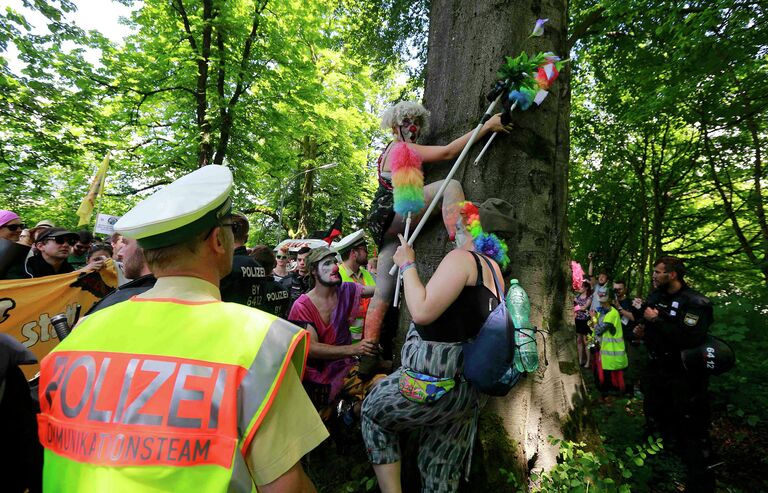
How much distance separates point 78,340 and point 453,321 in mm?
1562

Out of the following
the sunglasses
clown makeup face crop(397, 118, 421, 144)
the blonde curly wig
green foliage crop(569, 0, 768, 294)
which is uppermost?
green foliage crop(569, 0, 768, 294)

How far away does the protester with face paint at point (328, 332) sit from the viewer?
3570 mm

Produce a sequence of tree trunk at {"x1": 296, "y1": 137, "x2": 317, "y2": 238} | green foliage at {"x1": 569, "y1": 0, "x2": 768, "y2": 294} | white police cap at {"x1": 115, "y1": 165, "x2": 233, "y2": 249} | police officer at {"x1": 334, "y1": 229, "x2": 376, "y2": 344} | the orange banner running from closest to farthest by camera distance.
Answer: white police cap at {"x1": 115, "y1": 165, "x2": 233, "y2": 249} → the orange banner → green foliage at {"x1": 569, "y1": 0, "x2": 768, "y2": 294} → police officer at {"x1": 334, "y1": 229, "x2": 376, "y2": 344} → tree trunk at {"x1": 296, "y1": 137, "x2": 317, "y2": 238}

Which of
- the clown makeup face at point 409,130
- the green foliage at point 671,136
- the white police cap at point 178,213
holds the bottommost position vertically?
the white police cap at point 178,213

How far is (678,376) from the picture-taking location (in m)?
3.81

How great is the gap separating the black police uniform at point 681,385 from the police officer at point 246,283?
3.78 metres

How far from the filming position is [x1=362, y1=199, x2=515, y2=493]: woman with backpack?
6.86 ft

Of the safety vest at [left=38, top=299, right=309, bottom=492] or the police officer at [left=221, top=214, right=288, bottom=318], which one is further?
the police officer at [left=221, top=214, right=288, bottom=318]

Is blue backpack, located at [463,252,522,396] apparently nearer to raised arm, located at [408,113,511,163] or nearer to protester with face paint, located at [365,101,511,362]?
protester with face paint, located at [365,101,511,362]

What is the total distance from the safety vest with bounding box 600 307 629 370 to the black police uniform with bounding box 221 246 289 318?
17.7ft

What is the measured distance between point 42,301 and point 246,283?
264cm

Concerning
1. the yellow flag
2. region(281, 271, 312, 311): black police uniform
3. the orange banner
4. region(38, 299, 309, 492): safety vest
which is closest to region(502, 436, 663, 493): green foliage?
region(38, 299, 309, 492): safety vest

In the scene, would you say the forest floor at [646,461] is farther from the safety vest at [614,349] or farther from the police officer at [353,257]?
the police officer at [353,257]

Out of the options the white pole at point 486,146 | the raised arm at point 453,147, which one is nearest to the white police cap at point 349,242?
the raised arm at point 453,147
